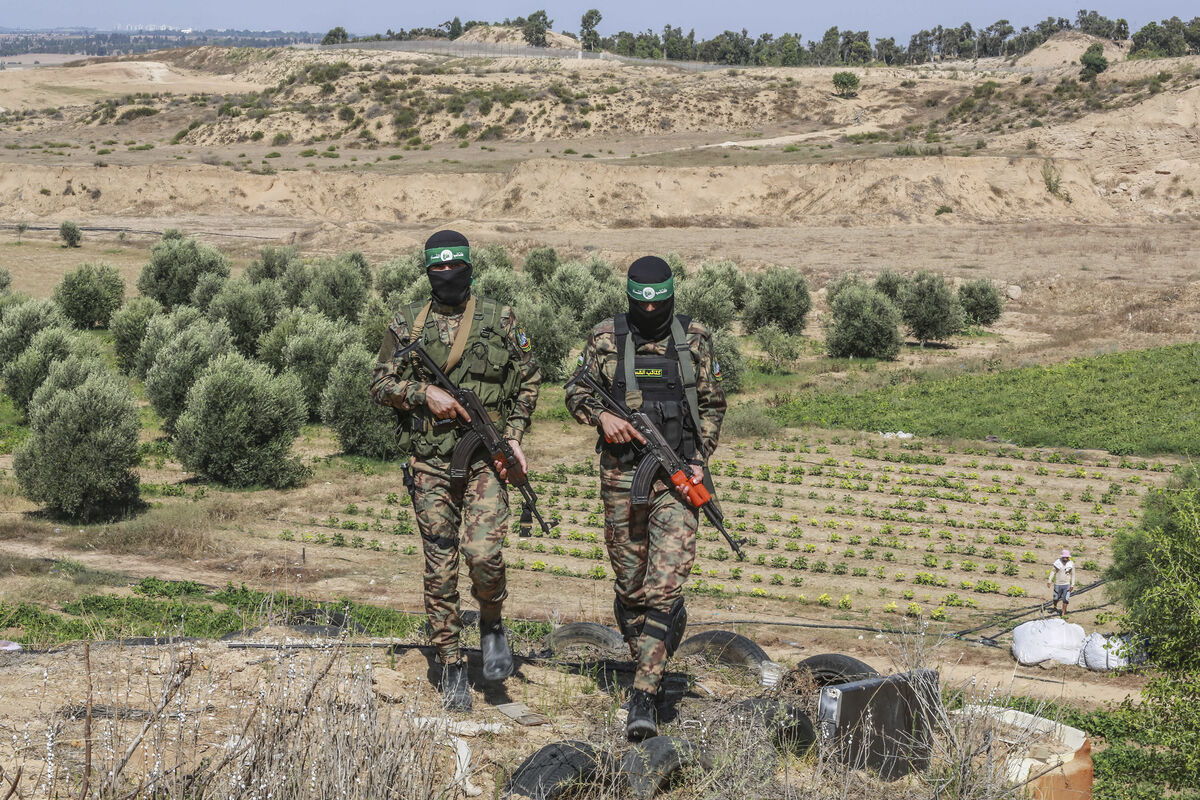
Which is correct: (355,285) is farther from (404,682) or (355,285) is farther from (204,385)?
(404,682)

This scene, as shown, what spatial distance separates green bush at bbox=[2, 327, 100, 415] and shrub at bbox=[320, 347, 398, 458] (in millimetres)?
4887

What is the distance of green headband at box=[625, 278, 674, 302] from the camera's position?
236 inches

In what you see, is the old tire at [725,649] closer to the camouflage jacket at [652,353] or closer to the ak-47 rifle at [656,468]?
the ak-47 rifle at [656,468]

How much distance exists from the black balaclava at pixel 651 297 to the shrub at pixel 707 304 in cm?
2187

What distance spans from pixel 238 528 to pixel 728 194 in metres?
41.3

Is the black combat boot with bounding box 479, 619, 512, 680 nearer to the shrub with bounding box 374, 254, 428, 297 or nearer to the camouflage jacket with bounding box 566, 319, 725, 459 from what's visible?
the camouflage jacket with bounding box 566, 319, 725, 459

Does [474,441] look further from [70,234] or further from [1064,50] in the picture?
[1064,50]

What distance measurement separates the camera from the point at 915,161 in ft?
167

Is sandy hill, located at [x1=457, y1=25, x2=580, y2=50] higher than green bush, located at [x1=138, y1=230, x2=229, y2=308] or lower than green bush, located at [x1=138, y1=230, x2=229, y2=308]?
higher

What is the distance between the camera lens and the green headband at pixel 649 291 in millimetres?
5984

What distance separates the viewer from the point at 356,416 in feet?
58.0

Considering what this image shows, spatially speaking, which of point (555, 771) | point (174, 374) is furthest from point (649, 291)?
point (174, 374)

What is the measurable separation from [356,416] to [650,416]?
12.2 m

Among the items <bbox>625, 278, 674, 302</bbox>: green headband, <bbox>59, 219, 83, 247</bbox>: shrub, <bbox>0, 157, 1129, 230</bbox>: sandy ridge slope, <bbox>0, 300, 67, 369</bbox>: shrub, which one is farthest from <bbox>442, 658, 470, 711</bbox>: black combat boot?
<bbox>0, 157, 1129, 230</bbox>: sandy ridge slope
